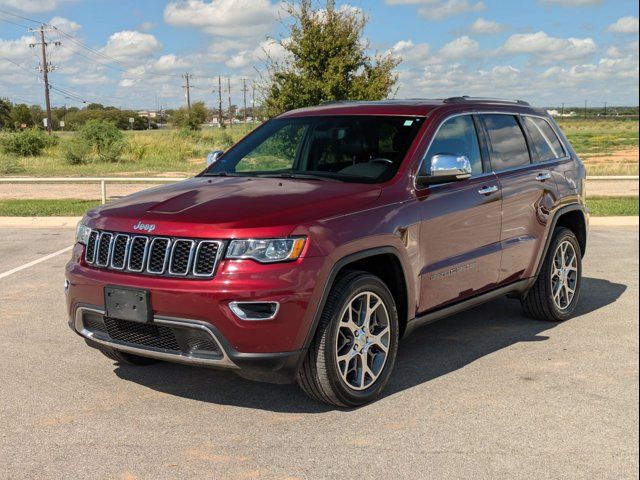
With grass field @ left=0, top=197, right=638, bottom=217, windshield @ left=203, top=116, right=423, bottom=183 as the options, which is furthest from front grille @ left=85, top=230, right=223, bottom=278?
grass field @ left=0, top=197, right=638, bottom=217

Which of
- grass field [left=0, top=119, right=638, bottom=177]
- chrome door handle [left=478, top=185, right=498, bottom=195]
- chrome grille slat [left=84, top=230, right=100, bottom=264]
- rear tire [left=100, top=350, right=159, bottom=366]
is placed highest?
chrome door handle [left=478, top=185, right=498, bottom=195]

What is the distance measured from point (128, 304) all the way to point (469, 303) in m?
2.52

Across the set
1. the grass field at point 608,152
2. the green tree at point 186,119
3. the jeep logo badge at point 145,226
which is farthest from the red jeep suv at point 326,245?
the green tree at point 186,119

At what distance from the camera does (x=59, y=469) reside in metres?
3.83

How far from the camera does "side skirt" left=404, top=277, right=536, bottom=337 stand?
204 inches

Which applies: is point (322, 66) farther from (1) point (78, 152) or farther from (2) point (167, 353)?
(1) point (78, 152)

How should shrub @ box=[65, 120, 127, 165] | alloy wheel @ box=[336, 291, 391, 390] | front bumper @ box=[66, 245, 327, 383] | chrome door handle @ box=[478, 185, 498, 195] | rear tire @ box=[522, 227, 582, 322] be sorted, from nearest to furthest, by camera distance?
front bumper @ box=[66, 245, 327, 383] → alloy wheel @ box=[336, 291, 391, 390] → chrome door handle @ box=[478, 185, 498, 195] → rear tire @ box=[522, 227, 582, 322] → shrub @ box=[65, 120, 127, 165]

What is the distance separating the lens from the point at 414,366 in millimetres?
5527

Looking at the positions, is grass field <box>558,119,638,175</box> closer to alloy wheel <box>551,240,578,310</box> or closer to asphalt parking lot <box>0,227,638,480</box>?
alloy wheel <box>551,240,578,310</box>

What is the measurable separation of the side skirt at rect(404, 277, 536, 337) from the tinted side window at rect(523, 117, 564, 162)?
112cm

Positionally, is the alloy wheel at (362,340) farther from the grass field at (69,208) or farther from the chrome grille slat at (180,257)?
the grass field at (69,208)

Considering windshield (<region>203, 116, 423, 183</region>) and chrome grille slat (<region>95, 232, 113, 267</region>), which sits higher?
windshield (<region>203, 116, 423, 183</region>)

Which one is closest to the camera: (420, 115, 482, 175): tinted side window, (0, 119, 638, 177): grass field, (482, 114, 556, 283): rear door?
(420, 115, 482, 175): tinted side window

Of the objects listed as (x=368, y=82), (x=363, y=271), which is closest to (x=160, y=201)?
(x=363, y=271)
